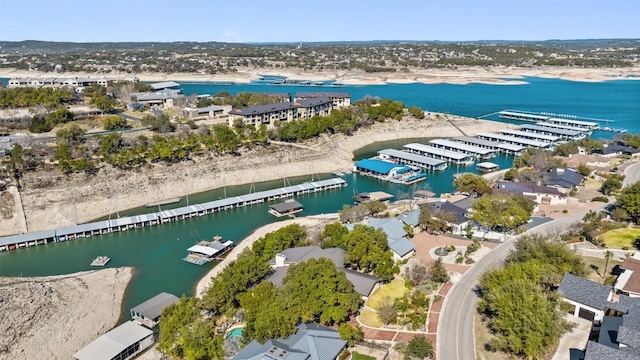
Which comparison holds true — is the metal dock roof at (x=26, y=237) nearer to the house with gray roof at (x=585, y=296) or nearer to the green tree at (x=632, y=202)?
the house with gray roof at (x=585, y=296)

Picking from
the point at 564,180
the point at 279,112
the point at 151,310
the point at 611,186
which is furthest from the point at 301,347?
the point at 279,112

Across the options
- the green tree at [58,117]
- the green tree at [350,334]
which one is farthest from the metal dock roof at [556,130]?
the green tree at [58,117]

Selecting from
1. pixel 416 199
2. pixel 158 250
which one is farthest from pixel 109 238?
pixel 416 199

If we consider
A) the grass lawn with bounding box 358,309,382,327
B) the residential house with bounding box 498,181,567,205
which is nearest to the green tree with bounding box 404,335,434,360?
the grass lawn with bounding box 358,309,382,327

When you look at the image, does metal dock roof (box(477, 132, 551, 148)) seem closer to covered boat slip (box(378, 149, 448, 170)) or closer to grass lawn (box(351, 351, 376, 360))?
covered boat slip (box(378, 149, 448, 170))

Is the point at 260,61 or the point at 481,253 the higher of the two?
the point at 260,61

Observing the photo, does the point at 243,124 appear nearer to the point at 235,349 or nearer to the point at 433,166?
the point at 433,166
